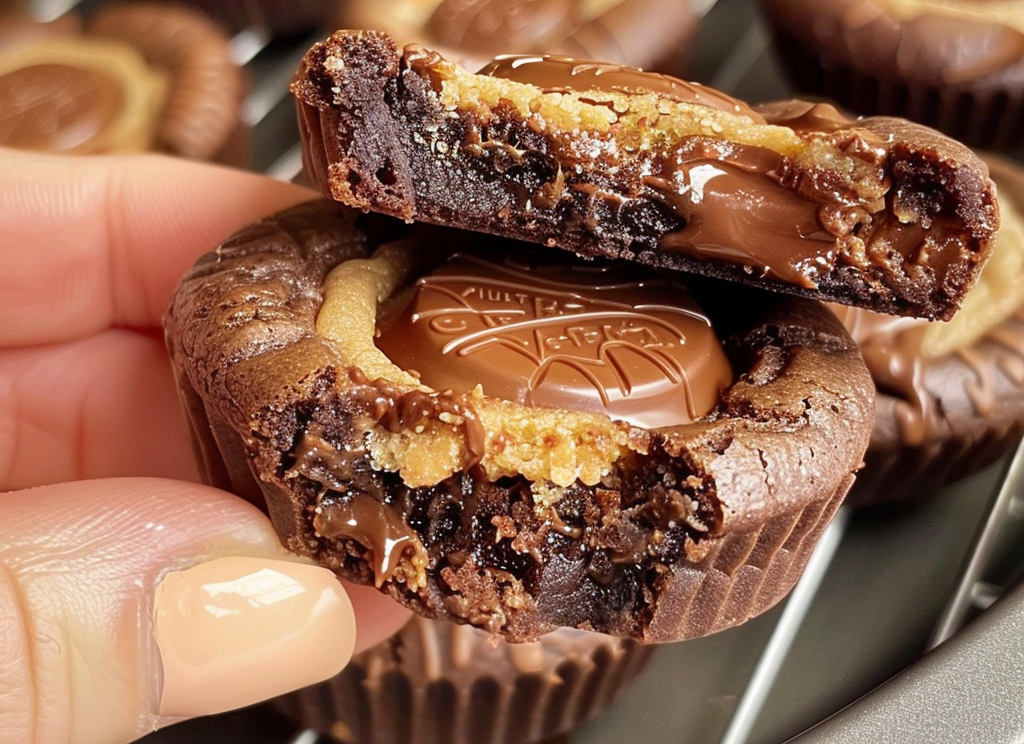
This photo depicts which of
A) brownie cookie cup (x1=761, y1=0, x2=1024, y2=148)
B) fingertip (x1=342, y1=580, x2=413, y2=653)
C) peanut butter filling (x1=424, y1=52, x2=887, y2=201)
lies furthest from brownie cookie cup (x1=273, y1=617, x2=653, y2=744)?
brownie cookie cup (x1=761, y1=0, x2=1024, y2=148)

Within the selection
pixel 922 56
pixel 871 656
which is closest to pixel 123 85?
pixel 922 56

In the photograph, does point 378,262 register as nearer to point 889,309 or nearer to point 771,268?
point 771,268

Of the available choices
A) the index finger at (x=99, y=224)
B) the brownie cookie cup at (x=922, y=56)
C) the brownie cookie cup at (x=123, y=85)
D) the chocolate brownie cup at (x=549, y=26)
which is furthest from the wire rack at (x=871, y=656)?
the brownie cookie cup at (x=123, y=85)

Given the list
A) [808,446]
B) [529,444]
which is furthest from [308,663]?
[808,446]

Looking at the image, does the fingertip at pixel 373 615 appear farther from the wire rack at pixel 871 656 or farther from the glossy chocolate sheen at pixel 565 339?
the glossy chocolate sheen at pixel 565 339

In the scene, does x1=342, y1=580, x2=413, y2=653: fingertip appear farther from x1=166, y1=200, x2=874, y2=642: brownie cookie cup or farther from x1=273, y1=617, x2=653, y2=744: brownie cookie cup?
x1=166, y1=200, x2=874, y2=642: brownie cookie cup

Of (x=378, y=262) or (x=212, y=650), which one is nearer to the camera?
(x=212, y=650)

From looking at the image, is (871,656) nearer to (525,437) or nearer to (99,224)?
(525,437)
